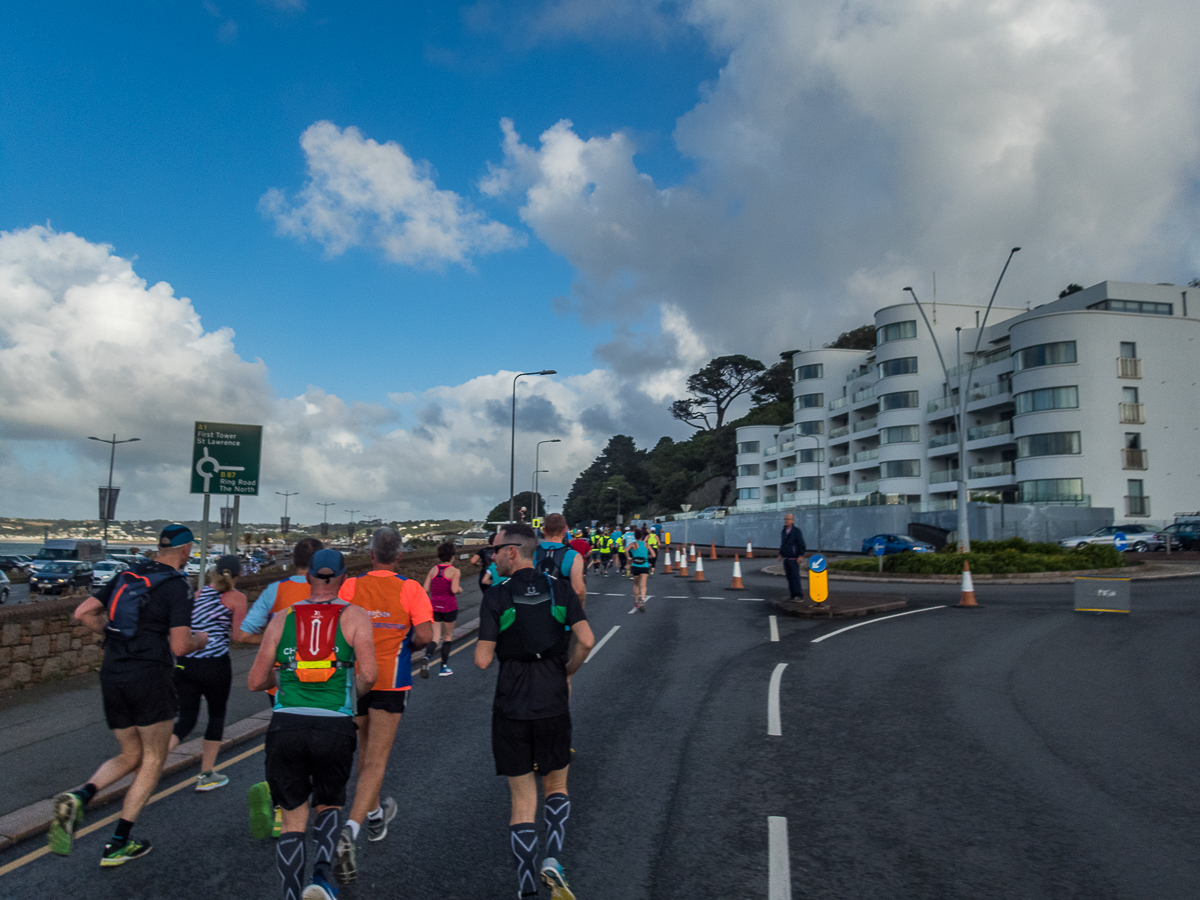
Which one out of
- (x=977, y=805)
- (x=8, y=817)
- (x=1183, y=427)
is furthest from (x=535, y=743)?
(x=1183, y=427)

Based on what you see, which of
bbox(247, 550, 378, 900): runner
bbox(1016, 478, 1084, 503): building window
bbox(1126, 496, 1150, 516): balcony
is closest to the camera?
bbox(247, 550, 378, 900): runner

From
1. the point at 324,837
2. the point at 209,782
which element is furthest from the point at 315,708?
the point at 209,782

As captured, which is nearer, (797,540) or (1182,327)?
(797,540)

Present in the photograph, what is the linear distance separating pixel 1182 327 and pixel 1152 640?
43072 millimetres

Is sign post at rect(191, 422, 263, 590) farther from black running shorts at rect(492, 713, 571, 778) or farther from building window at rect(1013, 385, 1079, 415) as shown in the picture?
building window at rect(1013, 385, 1079, 415)

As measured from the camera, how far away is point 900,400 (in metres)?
56.1

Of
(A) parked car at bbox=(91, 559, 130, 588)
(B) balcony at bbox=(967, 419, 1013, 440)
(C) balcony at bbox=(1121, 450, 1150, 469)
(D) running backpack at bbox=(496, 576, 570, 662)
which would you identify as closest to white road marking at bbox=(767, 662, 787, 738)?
(D) running backpack at bbox=(496, 576, 570, 662)

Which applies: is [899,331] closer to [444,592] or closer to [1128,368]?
[1128,368]

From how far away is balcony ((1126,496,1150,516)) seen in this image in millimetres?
43312

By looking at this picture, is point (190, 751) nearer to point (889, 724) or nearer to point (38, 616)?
point (38, 616)

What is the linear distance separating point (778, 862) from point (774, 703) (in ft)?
13.1

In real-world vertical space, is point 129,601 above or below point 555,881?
above

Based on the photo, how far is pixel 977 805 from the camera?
5465mm

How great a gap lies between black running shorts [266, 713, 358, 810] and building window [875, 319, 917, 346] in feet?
189
